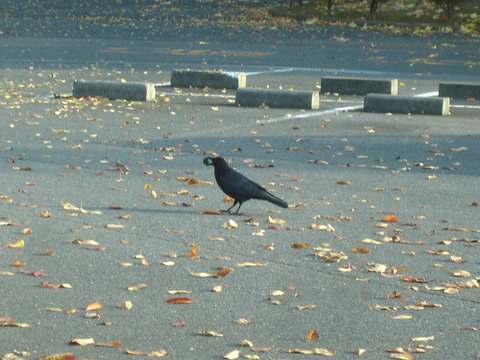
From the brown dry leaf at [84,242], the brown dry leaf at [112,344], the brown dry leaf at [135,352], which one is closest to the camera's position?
the brown dry leaf at [135,352]

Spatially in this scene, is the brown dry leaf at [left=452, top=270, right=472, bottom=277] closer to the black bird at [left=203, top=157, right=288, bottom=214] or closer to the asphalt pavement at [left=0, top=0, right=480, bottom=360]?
the asphalt pavement at [left=0, top=0, right=480, bottom=360]

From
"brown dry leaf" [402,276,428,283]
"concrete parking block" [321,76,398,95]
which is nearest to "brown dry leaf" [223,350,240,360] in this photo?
"brown dry leaf" [402,276,428,283]

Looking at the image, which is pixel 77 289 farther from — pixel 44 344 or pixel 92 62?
pixel 92 62

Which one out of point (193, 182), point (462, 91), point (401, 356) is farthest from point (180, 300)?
point (462, 91)

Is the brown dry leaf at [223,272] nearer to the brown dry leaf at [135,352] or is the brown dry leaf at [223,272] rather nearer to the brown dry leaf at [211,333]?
the brown dry leaf at [211,333]

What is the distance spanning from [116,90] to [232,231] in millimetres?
9410

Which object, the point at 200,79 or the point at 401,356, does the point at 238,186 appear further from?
the point at 200,79

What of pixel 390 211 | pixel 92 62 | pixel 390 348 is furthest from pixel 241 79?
pixel 390 348

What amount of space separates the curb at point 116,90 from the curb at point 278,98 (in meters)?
1.38

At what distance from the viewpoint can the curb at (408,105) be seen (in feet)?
50.2

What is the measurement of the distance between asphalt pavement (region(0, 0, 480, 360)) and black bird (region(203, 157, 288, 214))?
0.56 ft

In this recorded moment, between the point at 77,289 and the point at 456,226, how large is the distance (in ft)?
10.2

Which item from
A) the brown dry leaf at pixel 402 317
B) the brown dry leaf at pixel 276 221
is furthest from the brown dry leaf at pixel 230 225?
the brown dry leaf at pixel 402 317

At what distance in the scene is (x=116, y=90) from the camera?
655 inches
